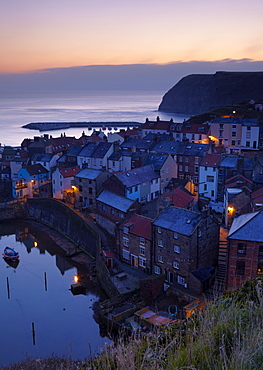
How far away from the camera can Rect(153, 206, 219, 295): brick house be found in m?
28.2

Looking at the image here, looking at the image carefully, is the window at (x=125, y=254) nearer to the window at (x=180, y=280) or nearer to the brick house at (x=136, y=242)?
the brick house at (x=136, y=242)

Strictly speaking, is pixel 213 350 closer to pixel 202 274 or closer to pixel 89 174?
pixel 202 274

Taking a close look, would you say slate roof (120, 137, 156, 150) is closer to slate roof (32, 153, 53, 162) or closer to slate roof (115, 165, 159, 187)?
slate roof (115, 165, 159, 187)

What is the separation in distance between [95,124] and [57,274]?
15133 cm

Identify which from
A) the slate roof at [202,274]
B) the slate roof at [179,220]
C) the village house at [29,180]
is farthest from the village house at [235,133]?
the slate roof at [202,274]

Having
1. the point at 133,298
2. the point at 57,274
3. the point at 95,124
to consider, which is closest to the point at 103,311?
the point at 133,298

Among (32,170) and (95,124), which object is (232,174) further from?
(95,124)

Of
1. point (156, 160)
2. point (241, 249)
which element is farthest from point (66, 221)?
point (241, 249)

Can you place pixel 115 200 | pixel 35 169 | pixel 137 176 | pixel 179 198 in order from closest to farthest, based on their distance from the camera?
pixel 179 198
pixel 115 200
pixel 137 176
pixel 35 169

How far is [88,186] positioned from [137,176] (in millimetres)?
6705

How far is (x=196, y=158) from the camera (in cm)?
5481

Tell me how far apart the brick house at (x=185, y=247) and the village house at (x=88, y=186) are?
56.2 ft

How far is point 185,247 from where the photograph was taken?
28.4m

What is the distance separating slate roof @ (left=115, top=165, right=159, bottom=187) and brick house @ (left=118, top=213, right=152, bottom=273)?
33.2 ft
